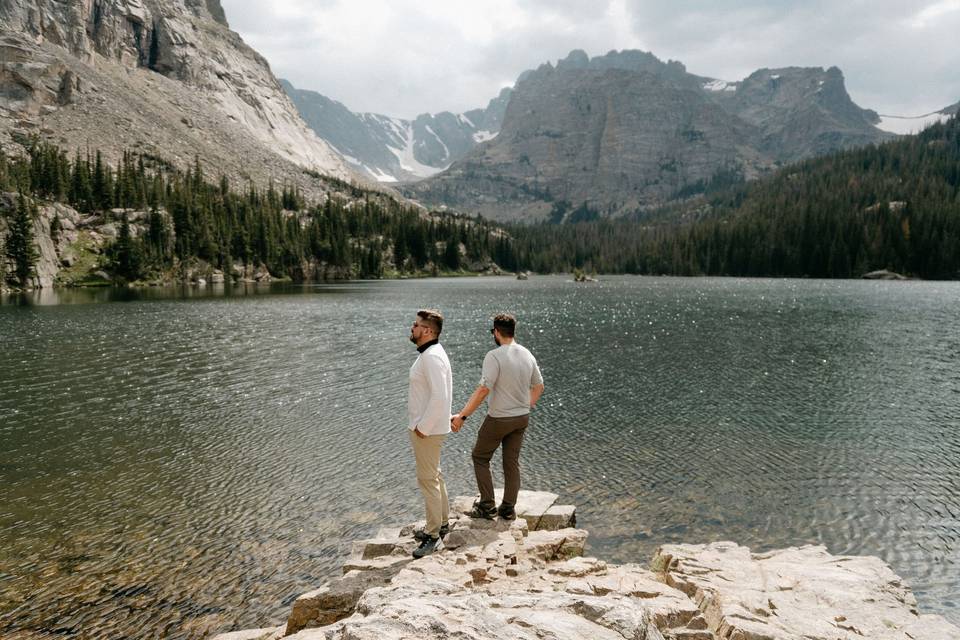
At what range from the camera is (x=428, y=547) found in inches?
407

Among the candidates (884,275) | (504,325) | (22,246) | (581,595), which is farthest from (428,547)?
(884,275)

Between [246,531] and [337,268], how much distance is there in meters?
179

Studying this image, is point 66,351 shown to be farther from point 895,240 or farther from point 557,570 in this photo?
point 895,240

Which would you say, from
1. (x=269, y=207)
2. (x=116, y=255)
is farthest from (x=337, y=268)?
(x=116, y=255)

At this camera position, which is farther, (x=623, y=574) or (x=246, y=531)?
(x=246, y=531)

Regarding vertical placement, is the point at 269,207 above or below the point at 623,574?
above

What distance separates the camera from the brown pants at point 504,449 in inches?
451

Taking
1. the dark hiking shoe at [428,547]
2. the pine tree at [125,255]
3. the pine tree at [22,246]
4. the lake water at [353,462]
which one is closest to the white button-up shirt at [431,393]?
the dark hiking shoe at [428,547]

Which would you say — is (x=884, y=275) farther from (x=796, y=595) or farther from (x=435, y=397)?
(x=435, y=397)

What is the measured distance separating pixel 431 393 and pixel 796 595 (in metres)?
7.32

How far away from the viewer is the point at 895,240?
6535 inches

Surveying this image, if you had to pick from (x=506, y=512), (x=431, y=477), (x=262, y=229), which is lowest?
(x=506, y=512)

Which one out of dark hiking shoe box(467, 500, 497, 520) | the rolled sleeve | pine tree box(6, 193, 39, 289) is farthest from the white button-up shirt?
pine tree box(6, 193, 39, 289)

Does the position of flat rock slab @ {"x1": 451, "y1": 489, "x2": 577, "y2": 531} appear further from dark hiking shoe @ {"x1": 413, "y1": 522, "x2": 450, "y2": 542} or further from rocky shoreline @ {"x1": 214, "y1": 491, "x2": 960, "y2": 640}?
dark hiking shoe @ {"x1": 413, "y1": 522, "x2": 450, "y2": 542}
